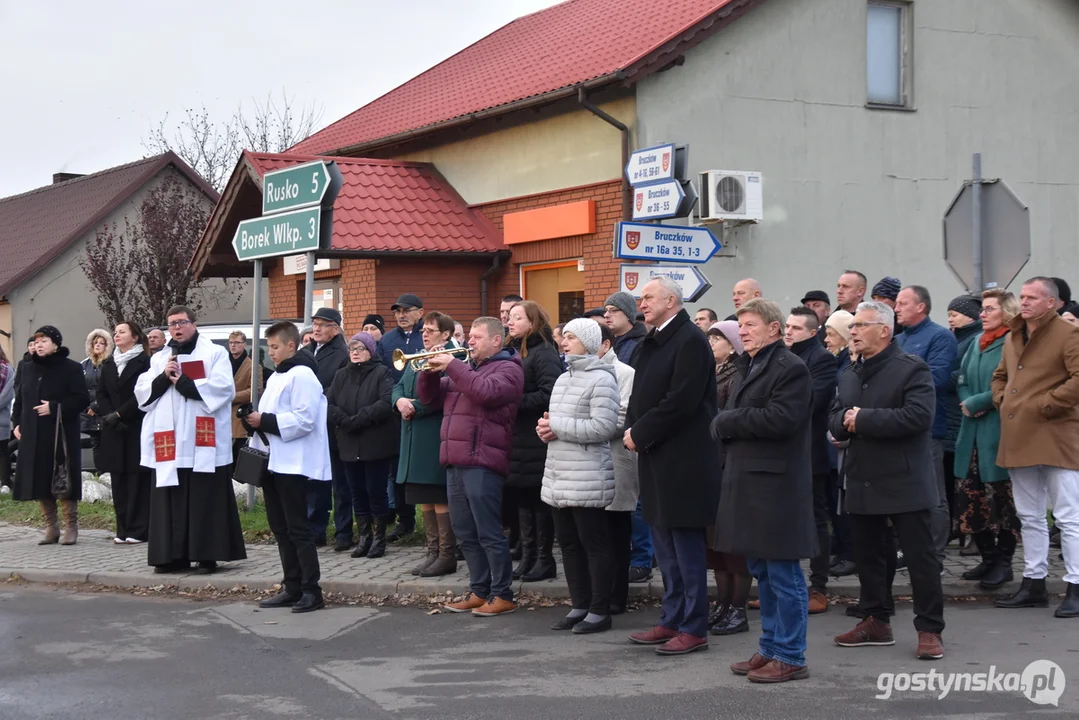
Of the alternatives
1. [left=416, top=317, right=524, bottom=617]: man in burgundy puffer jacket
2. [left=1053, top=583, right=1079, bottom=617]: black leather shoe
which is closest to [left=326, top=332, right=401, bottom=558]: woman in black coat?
[left=416, top=317, right=524, bottom=617]: man in burgundy puffer jacket

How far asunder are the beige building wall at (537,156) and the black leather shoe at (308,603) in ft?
27.7

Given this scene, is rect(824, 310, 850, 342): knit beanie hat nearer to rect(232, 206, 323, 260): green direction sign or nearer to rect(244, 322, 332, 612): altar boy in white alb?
rect(244, 322, 332, 612): altar boy in white alb

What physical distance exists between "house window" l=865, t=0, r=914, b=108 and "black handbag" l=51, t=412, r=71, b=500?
440 inches

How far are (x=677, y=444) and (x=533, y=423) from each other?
79.6 inches

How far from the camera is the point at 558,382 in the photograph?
817 cm

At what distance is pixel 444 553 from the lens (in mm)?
9641

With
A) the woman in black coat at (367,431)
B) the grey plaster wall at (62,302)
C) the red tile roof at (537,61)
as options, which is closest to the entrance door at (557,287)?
the red tile roof at (537,61)

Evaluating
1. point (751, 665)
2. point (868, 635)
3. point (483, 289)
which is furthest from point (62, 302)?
point (751, 665)

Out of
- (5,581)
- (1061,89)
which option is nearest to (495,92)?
(1061,89)

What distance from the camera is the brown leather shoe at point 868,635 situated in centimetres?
730

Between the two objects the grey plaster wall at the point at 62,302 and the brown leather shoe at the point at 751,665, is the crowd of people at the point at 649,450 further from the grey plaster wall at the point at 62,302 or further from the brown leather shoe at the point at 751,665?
the grey plaster wall at the point at 62,302

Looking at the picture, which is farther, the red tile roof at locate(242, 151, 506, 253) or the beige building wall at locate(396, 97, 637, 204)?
the red tile roof at locate(242, 151, 506, 253)

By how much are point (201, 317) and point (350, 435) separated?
24288 mm

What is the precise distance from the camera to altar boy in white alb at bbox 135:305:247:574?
10125mm
